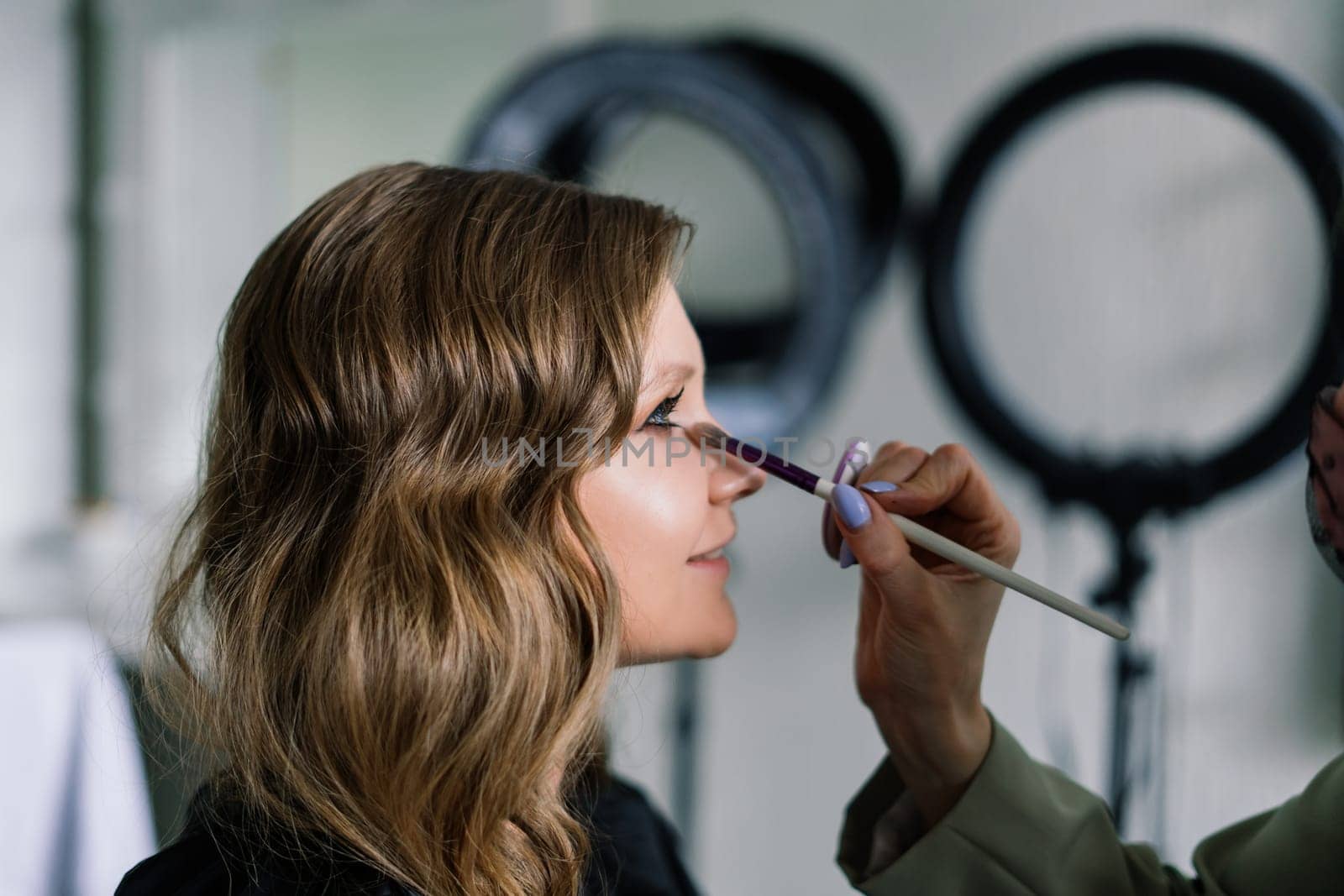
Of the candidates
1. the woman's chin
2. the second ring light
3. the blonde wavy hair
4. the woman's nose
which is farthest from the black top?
the second ring light

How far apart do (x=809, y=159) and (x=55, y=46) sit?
1.40 metres

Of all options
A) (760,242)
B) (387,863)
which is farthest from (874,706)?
(760,242)

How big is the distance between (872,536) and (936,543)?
39 millimetres

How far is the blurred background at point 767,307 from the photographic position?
899 mm

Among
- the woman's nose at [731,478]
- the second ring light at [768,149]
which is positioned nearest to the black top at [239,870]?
the woman's nose at [731,478]

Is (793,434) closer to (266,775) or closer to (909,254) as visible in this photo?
(909,254)

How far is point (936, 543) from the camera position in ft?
1.71

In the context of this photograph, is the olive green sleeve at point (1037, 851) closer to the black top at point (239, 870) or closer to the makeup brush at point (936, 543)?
the makeup brush at point (936, 543)

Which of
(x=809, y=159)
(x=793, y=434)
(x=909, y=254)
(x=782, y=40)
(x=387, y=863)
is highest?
(x=782, y=40)

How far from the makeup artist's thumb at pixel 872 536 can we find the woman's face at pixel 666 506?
104 millimetres

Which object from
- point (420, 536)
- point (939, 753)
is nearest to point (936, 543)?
point (939, 753)

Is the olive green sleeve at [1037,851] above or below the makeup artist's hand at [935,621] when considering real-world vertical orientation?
below

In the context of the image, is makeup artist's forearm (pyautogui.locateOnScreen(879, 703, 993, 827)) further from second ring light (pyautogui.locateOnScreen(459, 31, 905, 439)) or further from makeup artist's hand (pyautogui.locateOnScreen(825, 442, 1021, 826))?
second ring light (pyautogui.locateOnScreen(459, 31, 905, 439))

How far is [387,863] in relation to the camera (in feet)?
1.62
